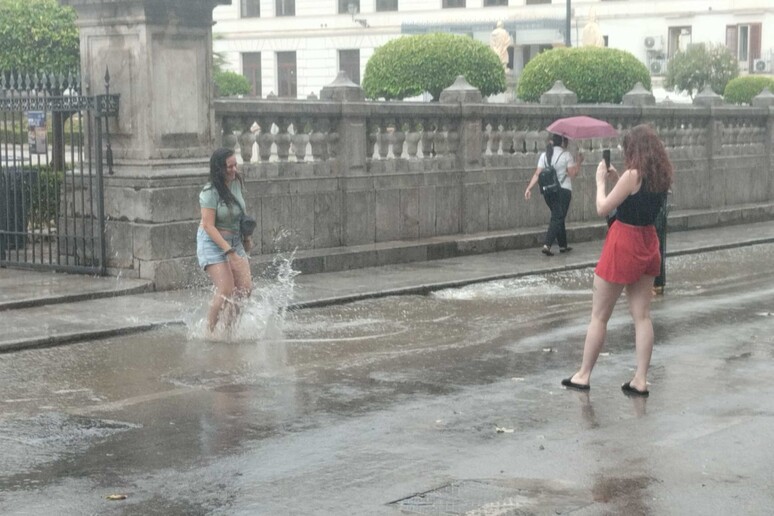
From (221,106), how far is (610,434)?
26.8ft

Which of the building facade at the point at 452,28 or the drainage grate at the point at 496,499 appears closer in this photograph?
the drainage grate at the point at 496,499

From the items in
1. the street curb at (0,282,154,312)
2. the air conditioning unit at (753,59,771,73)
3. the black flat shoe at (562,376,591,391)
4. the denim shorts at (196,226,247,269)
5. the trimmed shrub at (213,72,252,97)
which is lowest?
the black flat shoe at (562,376,591,391)

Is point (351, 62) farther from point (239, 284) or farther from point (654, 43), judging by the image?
point (239, 284)

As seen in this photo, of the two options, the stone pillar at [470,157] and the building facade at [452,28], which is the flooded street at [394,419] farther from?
the building facade at [452,28]

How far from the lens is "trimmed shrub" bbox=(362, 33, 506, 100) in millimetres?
37812

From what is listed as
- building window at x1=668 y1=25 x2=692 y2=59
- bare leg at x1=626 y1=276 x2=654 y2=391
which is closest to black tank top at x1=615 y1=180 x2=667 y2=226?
bare leg at x1=626 y1=276 x2=654 y2=391

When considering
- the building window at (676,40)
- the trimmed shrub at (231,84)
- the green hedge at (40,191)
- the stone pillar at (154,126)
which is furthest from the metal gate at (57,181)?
the building window at (676,40)

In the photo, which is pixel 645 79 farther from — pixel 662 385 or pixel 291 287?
pixel 662 385

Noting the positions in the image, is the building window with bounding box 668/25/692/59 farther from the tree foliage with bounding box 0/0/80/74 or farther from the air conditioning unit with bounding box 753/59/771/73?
the tree foliage with bounding box 0/0/80/74

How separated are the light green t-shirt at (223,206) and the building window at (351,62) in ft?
186

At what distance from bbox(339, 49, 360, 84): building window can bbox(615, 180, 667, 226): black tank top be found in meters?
58.9

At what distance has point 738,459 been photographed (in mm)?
7426

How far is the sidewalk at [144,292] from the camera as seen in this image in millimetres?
11914

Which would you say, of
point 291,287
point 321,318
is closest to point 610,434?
point 321,318
